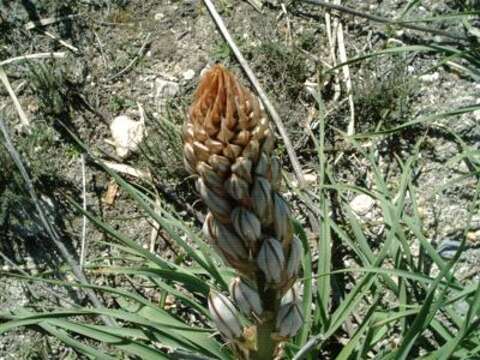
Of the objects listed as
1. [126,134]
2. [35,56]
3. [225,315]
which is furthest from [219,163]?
[35,56]

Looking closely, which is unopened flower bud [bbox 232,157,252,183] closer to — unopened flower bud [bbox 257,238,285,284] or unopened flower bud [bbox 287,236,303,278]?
unopened flower bud [bbox 257,238,285,284]

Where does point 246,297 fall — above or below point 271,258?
below

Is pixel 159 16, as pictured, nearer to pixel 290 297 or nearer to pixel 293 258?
pixel 290 297

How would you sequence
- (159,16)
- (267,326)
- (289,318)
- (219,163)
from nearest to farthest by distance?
1. (219,163)
2. (289,318)
3. (267,326)
4. (159,16)

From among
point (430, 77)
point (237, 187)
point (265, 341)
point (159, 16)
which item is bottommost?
point (265, 341)

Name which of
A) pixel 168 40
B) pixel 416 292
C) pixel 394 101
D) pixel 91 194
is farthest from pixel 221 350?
pixel 168 40

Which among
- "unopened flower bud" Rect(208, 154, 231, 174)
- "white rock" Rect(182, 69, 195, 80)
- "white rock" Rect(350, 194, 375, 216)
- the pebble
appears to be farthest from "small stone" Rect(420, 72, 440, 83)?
"unopened flower bud" Rect(208, 154, 231, 174)

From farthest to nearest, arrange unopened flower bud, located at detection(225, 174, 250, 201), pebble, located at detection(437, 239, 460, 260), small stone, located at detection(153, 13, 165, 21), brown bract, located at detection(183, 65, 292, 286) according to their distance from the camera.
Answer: small stone, located at detection(153, 13, 165, 21) → pebble, located at detection(437, 239, 460, 260) → unopened flower bud, located at detection(225, 174, 250, 201) → brown bract, located at detection(183, 65, 292, 286)
